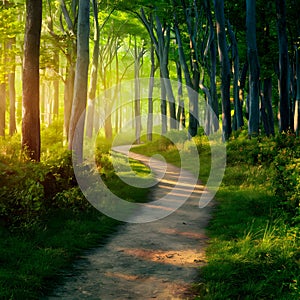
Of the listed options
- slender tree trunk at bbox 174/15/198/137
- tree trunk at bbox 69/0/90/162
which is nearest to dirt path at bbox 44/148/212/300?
tree trunk at bbox 69/0/90/162

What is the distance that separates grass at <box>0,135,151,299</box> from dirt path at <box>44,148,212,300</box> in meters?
0.27

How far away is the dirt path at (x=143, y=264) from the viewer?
4.99 metres

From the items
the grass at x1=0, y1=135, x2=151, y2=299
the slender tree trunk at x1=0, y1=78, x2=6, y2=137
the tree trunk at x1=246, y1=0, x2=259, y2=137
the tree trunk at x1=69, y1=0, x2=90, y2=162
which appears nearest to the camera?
the grass at x1=0, y1=135, x2=151, y2=299

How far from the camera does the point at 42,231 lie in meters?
6.91

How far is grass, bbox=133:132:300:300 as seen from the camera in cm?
495

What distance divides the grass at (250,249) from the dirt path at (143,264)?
0.27 meters

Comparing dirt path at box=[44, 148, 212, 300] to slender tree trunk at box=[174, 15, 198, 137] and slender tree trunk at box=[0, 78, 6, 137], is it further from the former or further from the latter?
slender tree trunk at box=[174, 15, 198, 137]

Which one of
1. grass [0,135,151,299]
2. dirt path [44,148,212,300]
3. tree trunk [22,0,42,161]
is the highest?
tree trunk [22,0,42,161]

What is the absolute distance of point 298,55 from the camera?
83.2 feet

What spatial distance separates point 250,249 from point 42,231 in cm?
352

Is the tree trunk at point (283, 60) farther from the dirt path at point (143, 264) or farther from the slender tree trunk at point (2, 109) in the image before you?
the slender tree trunk at point (2, 109)

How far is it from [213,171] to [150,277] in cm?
1001

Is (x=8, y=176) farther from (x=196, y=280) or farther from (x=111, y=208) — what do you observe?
(x=196, y=280)

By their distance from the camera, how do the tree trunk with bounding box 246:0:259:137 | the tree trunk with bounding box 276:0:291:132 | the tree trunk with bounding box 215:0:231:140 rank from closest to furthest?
the tree trunk with bounding box 276:0:291:132 < the tree trunk with bounding box 246:0:259:137 < the tree trunk with bounding box 215:0:231:140
